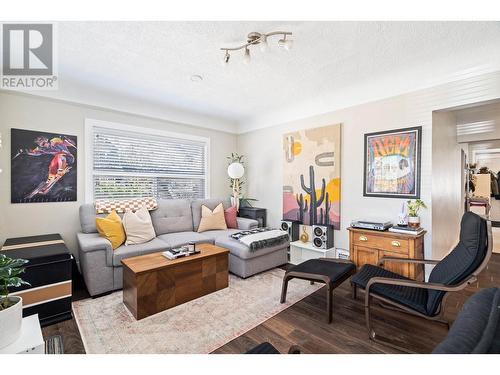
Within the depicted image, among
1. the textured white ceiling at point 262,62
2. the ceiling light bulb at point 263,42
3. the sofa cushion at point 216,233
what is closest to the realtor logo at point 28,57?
the textured white ceiling at point 262,62

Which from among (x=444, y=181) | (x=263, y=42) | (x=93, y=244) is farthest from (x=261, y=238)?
(x=444, y=181)

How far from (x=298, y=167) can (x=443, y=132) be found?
6.46 feet

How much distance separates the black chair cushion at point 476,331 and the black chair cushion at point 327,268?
1.45m

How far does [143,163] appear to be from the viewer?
3.76 meters

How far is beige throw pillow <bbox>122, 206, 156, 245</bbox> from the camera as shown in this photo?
9.46 ft

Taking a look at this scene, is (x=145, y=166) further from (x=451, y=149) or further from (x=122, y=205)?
(x=451, y=149)

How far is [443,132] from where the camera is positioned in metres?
3.03

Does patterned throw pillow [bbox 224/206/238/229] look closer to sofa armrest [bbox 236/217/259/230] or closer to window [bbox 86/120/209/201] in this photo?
sofa armrest [bbox 236/217/259/230]

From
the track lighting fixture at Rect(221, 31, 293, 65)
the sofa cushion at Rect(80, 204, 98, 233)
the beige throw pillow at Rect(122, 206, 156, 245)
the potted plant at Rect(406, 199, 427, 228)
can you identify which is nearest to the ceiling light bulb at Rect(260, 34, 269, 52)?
the track lighting fixture at Rect(221, 31, 293, 65)

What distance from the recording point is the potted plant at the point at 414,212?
261cm

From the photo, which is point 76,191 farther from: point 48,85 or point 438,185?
point 438,185

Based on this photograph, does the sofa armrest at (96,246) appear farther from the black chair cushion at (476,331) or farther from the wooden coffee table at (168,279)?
the black chair cushion at (476,331)

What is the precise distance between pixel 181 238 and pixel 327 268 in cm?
194

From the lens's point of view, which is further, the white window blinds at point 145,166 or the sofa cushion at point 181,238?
the white window blinds at point 145,166
